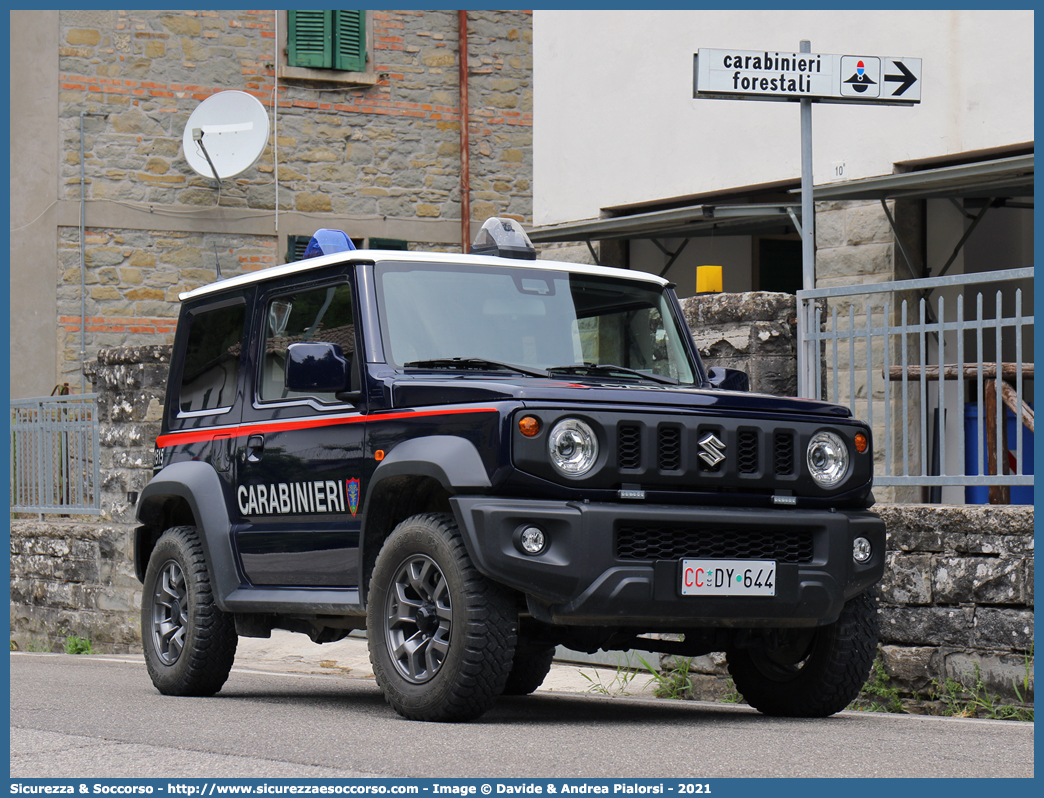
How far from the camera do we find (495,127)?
21.5m

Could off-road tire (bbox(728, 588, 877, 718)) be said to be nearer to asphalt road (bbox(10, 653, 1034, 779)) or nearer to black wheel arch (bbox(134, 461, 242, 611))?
asphalt road (bbox(10, 653, 1034, 779))

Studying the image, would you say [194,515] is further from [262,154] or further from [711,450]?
[262,154]

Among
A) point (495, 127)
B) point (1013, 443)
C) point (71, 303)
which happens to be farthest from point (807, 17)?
point (71, 303)

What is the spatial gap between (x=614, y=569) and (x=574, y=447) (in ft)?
1.58

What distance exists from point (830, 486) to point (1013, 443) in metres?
2.43

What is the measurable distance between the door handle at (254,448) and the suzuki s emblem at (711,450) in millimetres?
2295

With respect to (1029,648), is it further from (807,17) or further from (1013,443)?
(807,17)

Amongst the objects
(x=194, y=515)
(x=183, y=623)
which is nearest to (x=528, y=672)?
(x=183, y=623)

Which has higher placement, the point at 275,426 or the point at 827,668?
the point at 275,426

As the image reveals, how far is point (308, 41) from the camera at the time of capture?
67.4 ft

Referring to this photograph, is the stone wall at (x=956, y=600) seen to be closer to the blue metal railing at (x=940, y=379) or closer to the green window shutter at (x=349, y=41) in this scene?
the blue metal railing at (x=940, y=379)

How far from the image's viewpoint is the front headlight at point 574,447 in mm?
5887

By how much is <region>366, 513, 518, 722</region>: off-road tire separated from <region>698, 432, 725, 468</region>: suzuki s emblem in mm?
939

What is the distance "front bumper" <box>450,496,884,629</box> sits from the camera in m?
5.76
